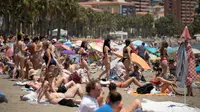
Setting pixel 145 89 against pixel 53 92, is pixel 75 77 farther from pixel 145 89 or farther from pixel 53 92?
pixel 53 92

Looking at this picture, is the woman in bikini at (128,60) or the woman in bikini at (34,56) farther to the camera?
the woman in bikini at (34,56)

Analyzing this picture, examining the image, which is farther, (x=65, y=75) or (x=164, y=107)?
(x=65, y=75)

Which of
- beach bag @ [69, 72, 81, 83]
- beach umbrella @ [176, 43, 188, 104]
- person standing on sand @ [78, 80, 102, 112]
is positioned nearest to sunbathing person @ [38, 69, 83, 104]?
beach bag @ [69, 72, 81, 83]

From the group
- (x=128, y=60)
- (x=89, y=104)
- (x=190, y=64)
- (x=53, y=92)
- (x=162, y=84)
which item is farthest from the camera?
(x=128, y=60)

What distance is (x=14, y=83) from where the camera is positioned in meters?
15.6

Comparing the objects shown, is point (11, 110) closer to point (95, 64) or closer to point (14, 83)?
point (14, 83)

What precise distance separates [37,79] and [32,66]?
5.98 feet

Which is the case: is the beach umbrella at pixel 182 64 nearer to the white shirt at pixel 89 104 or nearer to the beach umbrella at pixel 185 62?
the beach umbrella at pixel 185 62

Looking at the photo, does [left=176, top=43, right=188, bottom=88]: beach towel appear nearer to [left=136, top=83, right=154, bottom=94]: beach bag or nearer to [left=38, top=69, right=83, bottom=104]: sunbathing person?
[left=136, top=83, right=154, bottom=94]: beach bag

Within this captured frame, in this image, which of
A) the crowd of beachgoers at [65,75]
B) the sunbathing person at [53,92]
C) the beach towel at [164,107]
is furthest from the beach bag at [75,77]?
the beach towel at [164,107]

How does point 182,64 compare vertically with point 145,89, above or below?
above

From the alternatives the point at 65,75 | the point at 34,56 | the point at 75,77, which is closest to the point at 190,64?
the point at 75,77

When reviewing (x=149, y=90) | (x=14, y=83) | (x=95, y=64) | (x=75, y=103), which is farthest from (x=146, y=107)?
(x=95, y=64)

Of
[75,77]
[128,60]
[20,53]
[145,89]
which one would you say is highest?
[20,53]
